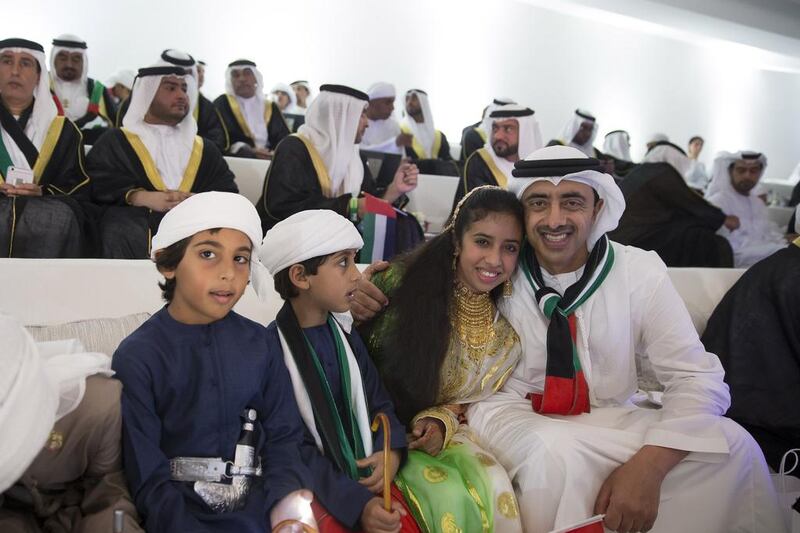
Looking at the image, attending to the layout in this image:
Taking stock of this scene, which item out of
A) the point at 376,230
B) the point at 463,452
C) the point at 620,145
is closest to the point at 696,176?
the point at 620,145

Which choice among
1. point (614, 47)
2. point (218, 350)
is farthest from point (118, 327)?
point (614, 47)

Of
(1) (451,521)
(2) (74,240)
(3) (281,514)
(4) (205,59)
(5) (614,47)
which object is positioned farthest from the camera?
(5) (614,47)

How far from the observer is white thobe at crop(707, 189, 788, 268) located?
272 inches

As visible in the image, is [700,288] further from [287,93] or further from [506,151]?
[287,93]

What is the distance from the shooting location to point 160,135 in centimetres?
456

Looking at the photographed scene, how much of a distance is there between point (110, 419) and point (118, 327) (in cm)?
65

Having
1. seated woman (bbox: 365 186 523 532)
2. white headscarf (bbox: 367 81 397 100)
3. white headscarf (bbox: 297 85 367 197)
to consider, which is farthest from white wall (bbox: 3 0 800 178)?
seated woman (bbox: 365 186 523 532)

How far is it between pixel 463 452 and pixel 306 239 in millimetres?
745

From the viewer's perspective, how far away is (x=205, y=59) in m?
12.0

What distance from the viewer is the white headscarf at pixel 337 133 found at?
15.9 ft

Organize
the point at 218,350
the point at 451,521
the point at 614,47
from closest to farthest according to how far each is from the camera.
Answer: the point at 218,350
the point at 451,521
the point at 614,47

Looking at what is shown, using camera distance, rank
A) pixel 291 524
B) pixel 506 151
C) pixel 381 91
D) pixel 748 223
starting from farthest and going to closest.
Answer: pixel 381 91 → pixel 748 223 → pixel 506 151 → pixel 291 524

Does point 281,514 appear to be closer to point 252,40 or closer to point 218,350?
point 218,350

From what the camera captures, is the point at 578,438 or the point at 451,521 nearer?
the point at 451,521
